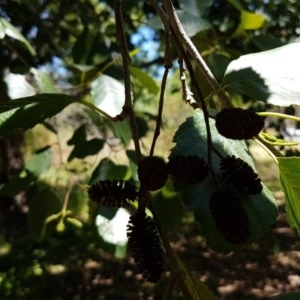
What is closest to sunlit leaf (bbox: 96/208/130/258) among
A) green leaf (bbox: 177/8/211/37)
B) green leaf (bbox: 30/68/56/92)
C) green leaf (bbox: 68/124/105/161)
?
green leaf (bbox: 68/124/105/161)

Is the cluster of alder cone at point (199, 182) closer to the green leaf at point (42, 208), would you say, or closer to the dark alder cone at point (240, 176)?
the dark alder cone at point (240, 176)

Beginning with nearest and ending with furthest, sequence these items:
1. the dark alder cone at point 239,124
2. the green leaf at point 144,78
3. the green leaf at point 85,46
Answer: the dark alder cone at point 239,124 < the green leaf at point 144,78 < the green leaf at point 85,46

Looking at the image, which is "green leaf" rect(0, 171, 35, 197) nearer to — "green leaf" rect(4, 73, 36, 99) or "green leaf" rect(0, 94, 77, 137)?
"green leaf" rect(4, 73, 36, 99)

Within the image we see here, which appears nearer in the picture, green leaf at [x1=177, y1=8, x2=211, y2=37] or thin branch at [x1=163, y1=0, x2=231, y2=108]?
thin branch at [x1=163, y1=0, x2=231, y2=108]

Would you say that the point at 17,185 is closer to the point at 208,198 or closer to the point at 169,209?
the point at 169,209

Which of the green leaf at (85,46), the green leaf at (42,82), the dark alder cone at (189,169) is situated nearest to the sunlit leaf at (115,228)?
the green leaf at (42,82)
